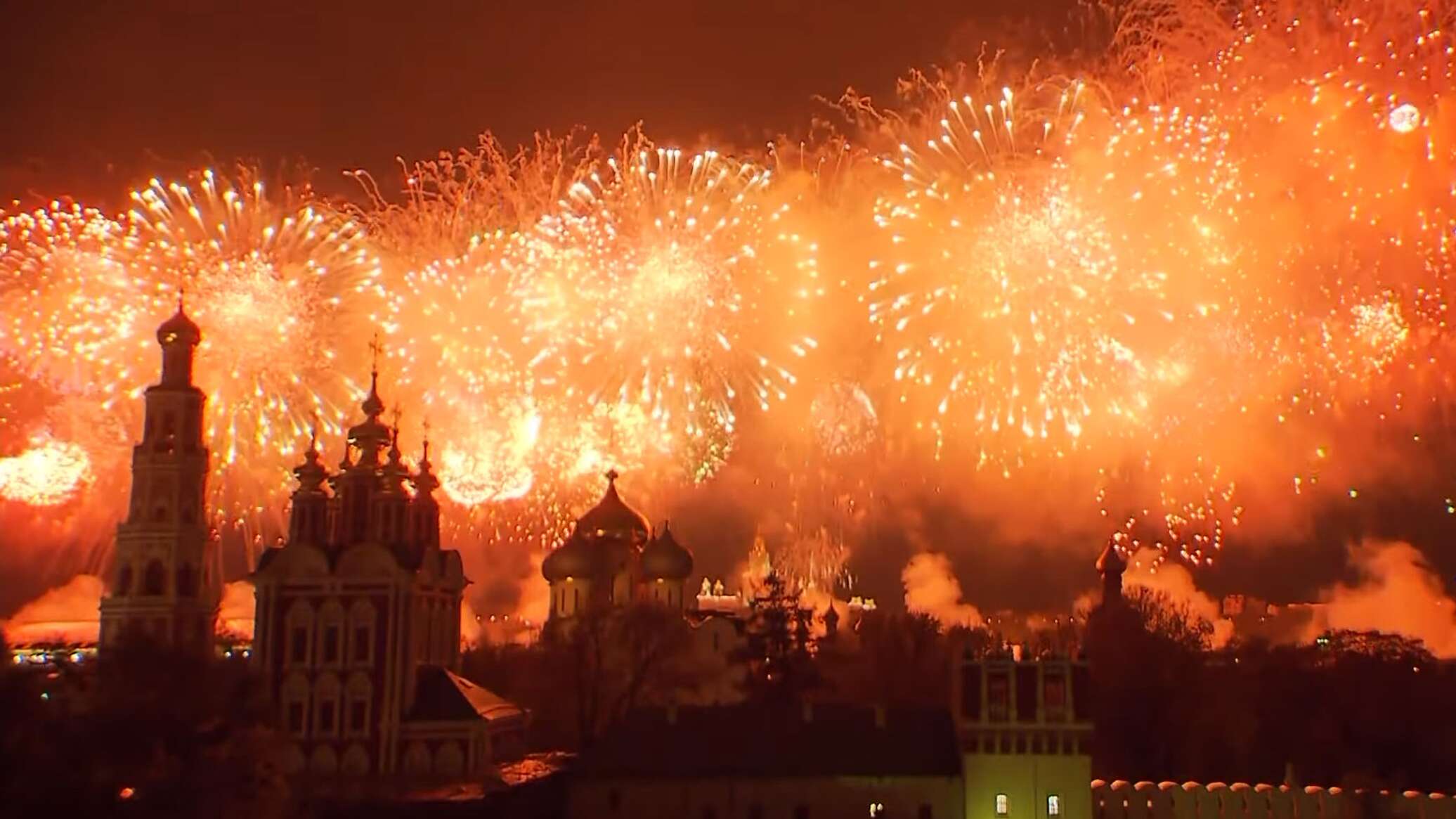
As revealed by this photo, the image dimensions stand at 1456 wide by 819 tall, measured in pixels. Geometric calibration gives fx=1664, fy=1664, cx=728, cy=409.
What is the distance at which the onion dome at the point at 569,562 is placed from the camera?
7056 cm

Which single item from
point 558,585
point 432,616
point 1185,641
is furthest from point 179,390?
point 1185,641

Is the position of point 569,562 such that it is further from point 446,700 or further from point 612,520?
point 446,700

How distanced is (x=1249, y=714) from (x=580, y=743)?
80.7 feet

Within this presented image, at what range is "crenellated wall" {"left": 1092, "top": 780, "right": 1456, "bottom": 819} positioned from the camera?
4425cm

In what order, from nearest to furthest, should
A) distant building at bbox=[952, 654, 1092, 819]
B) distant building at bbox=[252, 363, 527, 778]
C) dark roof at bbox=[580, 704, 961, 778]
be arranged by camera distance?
1. distant building at bbox=[952, 654, 1092, 819]
2. dark roof at bbox=[580, 704, 961, 778]
3. distant building at bbox=[252, 363, 527, 778]

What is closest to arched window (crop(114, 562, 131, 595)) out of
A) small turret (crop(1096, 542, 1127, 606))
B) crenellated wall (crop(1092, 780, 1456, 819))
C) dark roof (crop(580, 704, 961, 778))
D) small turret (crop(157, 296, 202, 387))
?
small turret (crop(157, 296, 202, 387))

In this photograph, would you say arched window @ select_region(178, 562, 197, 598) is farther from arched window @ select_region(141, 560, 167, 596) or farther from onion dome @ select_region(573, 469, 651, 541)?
onion dome @ select_region(573, 469, 651, 541)

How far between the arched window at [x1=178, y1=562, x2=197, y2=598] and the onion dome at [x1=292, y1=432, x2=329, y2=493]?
4.09 m

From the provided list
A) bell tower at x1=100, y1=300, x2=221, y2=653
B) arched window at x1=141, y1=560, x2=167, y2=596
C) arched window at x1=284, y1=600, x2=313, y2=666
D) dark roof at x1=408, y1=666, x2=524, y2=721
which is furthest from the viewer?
arched window at x1=141, y1=560, x2=167, y2=596

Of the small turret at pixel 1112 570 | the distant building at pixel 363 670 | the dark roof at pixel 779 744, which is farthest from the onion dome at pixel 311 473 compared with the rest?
the small turret at pixel 1112 570

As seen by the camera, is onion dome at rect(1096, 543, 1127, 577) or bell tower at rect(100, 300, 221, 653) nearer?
bell tower at rect(100, 300, 221, 653)

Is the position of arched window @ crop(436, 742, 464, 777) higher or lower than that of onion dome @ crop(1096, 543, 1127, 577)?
lower

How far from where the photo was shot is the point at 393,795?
42.6 metres

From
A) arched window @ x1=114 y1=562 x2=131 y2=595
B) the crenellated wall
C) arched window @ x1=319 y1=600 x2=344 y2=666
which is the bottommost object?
the crenellated wall
